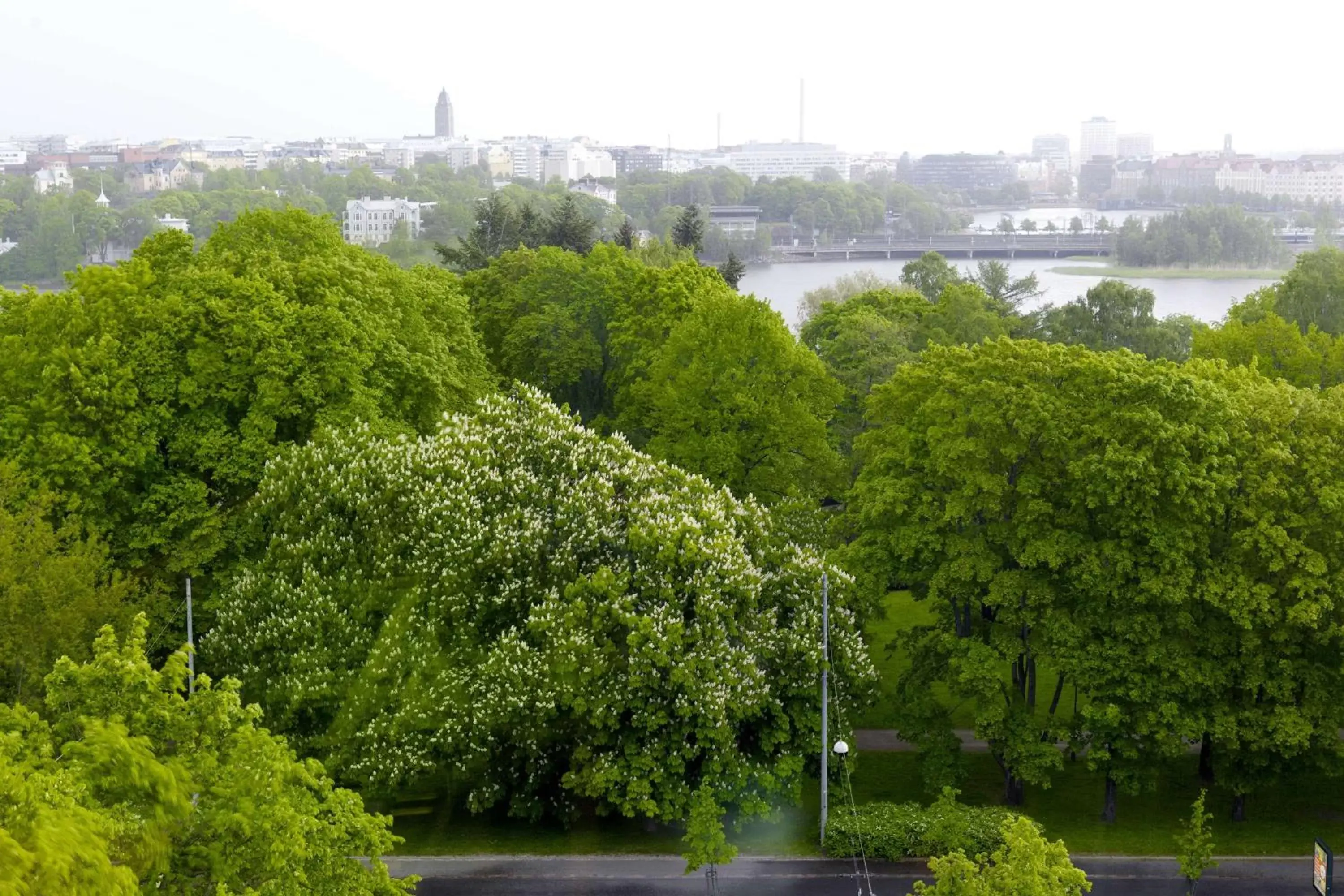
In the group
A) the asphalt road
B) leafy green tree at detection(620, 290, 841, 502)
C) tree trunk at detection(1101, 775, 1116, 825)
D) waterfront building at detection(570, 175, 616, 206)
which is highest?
waterfront building at detection(570, 175, 616, 206)

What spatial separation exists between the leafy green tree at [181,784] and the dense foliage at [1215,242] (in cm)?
11526

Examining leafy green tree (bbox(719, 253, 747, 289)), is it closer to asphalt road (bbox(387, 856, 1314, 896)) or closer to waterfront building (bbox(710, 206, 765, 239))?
asphalt road (bbox(387, 856, 1314, 896))

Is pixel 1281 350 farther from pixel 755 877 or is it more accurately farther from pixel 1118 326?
pixel 755 877

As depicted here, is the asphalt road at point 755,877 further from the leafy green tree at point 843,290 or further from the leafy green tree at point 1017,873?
the leafy green tree at point 843,290

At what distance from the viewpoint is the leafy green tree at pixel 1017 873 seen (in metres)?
16.1

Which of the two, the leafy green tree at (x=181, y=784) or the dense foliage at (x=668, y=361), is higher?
the dense foliage at (x=668, y=361)

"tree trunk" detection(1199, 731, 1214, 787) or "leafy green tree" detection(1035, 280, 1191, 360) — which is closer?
"tree trunk" detection(1199, 731, 1214, 787)

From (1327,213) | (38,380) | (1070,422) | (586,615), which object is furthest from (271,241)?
(1327,213)

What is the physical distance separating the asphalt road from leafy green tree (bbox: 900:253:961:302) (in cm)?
4365

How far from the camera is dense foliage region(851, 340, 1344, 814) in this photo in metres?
22.5

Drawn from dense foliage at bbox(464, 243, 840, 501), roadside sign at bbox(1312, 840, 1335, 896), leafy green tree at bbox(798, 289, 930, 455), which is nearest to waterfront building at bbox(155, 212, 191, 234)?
dense foliage at bbox(464, 243, 840, 501)

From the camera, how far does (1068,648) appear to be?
23172 mm

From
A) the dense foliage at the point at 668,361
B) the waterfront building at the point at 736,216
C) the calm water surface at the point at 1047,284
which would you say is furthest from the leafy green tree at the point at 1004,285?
the waterfront building at the point at 736,216

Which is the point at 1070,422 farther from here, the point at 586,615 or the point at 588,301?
the point at 588,301
